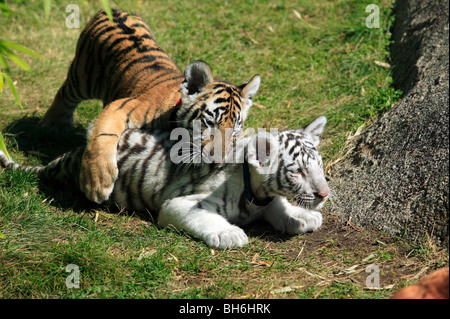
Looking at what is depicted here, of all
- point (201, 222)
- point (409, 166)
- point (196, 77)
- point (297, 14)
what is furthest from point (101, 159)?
point (297, 14)

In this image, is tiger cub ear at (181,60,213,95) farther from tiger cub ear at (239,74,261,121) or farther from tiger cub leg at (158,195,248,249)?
tiger cub leg at (158,195,248,249)

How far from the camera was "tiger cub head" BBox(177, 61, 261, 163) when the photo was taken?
4004 mm

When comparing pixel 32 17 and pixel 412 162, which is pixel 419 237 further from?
pixel 32 17

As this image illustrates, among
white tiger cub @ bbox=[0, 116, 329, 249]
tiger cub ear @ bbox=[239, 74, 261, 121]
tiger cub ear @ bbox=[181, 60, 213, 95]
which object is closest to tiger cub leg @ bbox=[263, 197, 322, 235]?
white tiger cub @ bbox=[0, 116, 329, 249]

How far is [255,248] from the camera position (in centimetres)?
380

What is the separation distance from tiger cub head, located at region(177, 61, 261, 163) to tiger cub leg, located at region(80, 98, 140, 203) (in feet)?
1.86

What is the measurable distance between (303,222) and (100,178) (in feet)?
5.29

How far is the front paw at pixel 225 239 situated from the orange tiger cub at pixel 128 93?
2.11 feet

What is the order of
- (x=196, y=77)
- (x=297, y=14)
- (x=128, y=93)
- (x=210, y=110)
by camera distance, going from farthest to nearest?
(x=297, y=14), (x=128, y=93), (x=196, y=77), (x=210, y=110)

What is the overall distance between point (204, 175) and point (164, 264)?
91 centimetres

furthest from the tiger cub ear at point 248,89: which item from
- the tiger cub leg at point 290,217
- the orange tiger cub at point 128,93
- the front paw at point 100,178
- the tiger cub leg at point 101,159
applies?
the front paw at point 100,178

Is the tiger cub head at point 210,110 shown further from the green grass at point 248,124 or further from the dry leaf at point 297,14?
the dry leaf at point 297,14

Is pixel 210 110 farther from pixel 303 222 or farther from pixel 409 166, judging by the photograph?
pixel 409 166

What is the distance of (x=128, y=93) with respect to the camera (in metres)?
4.87
